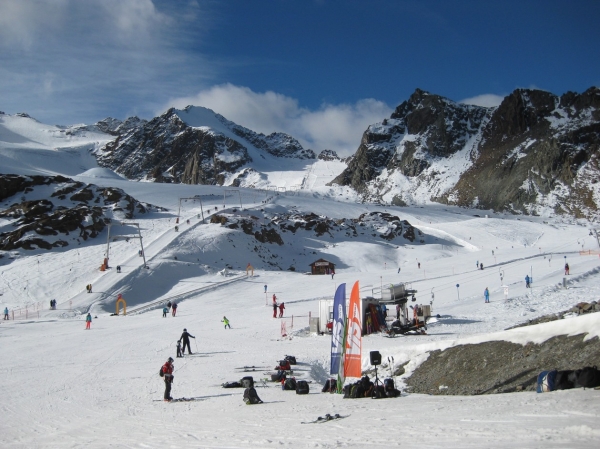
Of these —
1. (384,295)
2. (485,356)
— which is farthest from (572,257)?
(485,356)

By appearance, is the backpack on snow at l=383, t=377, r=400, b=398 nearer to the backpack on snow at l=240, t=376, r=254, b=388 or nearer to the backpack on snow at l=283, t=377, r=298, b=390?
the backpack on snow at l=283, t=377, r=298, b=390

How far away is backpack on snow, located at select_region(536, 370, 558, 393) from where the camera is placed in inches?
385

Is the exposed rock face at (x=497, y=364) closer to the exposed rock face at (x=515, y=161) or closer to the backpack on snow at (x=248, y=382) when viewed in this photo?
the backpack on snow at (x=248, y=382)

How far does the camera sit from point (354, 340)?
13.2 meters

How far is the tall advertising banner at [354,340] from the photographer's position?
12977 mm

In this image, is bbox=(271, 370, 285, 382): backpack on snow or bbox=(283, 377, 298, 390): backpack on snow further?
bbox=(271, 370, 285, 382): backpack on snow

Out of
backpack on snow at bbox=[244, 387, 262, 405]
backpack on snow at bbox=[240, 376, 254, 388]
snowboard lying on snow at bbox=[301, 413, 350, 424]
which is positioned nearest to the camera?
snowboard lying on snow at bbox=[301, 413, 350, 424]

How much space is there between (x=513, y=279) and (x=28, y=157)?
613ft

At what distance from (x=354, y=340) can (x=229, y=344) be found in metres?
10.5

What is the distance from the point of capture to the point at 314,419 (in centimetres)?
977

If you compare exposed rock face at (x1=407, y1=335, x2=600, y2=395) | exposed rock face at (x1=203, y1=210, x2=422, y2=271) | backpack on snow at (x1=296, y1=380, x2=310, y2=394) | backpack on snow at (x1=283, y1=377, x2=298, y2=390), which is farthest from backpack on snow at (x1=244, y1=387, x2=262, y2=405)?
exposed rock face at (x1=203, y1=210, x2=422, y2=271)

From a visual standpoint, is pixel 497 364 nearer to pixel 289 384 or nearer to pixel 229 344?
pixel 289 384

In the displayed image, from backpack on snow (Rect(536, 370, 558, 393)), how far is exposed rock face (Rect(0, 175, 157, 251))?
180ft

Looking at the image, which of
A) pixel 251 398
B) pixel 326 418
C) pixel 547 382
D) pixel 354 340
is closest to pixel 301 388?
pixel 251 398
